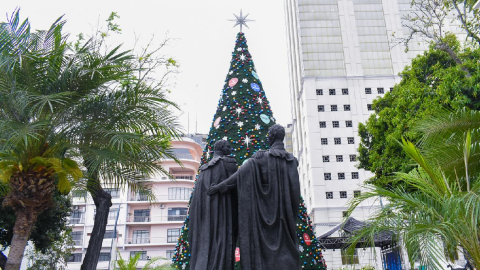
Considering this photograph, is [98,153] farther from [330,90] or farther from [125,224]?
[330,90]

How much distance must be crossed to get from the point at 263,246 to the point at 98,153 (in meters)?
5.60

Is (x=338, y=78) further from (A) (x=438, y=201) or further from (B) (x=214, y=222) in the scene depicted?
(B) (x=214, y=222)

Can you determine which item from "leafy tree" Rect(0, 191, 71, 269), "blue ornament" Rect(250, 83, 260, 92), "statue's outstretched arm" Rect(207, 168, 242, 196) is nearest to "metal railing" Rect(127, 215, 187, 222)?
"leafy tree" Rect(0, 191, 71, 269)

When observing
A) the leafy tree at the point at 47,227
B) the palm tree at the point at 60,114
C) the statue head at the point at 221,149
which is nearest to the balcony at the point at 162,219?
the leafy tree at the point at 47,227

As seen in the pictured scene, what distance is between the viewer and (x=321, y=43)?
44.7 metres

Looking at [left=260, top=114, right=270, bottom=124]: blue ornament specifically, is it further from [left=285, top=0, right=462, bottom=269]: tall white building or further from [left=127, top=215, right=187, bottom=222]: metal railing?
[left=127, top=215, right=187, bottom=222]: metal railing

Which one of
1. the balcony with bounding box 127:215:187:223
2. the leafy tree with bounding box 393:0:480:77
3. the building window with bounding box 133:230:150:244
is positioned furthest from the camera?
the balcony with bounding box 127:215:187:223

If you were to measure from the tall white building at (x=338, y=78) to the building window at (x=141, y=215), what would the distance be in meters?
16.9

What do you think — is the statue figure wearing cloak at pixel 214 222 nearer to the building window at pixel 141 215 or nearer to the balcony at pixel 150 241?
the balcony at pixel 150 241

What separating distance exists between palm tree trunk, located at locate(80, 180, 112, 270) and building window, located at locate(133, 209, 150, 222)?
31323mm

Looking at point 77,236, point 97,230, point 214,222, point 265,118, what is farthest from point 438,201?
point 77,236

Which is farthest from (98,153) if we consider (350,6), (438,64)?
(350,6)

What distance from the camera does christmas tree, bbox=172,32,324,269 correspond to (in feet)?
23.3

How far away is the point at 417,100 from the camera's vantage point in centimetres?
1462
